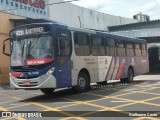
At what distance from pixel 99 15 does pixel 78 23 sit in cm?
635

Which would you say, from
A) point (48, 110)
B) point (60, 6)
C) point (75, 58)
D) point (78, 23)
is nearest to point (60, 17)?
point (60, 6)

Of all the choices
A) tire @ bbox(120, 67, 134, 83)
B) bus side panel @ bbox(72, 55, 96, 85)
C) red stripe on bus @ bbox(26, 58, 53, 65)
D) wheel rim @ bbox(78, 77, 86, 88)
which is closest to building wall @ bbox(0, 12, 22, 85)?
tire @ bbox(120, 67, 134, 83)

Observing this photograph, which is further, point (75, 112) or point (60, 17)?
point (60, 17)

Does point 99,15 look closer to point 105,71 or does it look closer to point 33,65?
point 105,71

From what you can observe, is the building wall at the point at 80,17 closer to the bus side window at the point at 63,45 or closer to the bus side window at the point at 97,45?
the bus side window at the point at 97,45

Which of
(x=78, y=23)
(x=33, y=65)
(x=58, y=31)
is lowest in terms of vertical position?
(x=33, y=65)

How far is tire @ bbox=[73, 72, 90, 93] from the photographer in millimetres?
14203

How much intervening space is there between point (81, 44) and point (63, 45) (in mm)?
1542

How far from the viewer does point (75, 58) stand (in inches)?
545

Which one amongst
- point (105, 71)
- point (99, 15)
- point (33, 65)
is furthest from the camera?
point (99, 15)

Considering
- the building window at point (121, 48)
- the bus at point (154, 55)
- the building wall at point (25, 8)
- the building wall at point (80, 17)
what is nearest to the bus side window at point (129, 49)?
the building window at point (121, 48)

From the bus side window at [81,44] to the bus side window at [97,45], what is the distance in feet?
1.61

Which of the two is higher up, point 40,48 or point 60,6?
point 60,6

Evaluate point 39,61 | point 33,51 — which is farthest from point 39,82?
point 33,51
